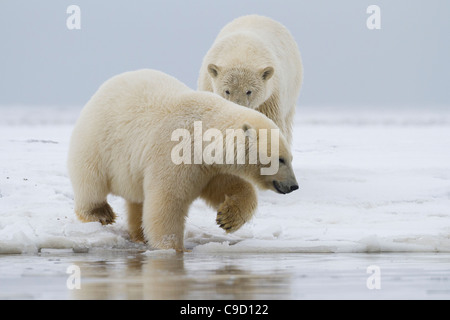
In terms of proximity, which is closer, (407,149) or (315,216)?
(315,216)

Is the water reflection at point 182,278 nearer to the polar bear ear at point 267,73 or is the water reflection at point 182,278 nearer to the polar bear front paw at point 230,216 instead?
the polar bear front paw at point 230,216

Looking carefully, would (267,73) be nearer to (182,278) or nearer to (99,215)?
(99,215)

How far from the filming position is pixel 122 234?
795 centimetres

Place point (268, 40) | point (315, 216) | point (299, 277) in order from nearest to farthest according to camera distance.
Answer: point (299, 277), point (315, 216), point (268, 40)

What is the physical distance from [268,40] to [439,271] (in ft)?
20.0

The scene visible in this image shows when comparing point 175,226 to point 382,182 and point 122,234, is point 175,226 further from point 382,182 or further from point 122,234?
point 382,182

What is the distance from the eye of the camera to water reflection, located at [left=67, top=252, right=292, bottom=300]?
4242 mm

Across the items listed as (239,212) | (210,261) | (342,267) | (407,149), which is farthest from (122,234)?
(407,149)

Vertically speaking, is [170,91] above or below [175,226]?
above

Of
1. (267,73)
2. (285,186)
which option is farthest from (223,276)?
(267,73)

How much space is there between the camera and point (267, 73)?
9906 mm

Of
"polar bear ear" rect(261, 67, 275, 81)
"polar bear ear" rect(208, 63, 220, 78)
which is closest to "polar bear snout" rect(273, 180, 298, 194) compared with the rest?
"polar bear ear" rect(261, 67, 275, 81)

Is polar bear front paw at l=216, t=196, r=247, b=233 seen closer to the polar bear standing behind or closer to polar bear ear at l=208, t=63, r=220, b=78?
the polar bear standing behind

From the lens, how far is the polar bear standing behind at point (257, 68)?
9.86 meters
